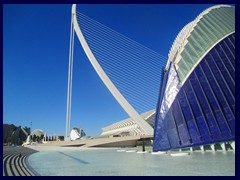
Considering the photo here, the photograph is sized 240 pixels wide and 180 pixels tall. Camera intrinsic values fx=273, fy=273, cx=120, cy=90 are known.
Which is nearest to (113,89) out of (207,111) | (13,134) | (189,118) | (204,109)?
(189,118)

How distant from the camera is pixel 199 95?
955 inches

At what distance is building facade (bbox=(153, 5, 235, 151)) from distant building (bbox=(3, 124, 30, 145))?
85.0 metres

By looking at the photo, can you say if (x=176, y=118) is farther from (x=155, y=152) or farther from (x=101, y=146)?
(x=101, y=146)

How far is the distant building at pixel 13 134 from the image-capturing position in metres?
98.6

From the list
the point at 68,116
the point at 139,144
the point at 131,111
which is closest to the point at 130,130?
the point at 139,144

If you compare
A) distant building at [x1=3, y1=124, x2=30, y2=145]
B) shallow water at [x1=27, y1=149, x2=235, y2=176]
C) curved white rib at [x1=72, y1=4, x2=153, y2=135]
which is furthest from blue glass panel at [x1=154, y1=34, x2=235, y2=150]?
distant building at [x1=3, y1=124, x2=30, y2=145]

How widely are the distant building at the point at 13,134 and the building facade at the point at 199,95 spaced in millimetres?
84952

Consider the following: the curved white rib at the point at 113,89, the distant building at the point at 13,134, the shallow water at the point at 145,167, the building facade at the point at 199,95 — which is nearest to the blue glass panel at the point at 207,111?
the building facade at the point at 199,95

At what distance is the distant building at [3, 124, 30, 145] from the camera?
98637 mm

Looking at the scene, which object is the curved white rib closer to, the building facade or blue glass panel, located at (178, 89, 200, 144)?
the building facade

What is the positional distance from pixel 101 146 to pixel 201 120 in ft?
98.4

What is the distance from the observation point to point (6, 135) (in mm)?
99250

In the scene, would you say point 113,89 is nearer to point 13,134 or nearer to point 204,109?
point 204,109

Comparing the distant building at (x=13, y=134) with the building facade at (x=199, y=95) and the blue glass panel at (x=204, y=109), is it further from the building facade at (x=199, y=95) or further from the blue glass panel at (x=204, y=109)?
the blue glass panel at (x=204, y=109)
